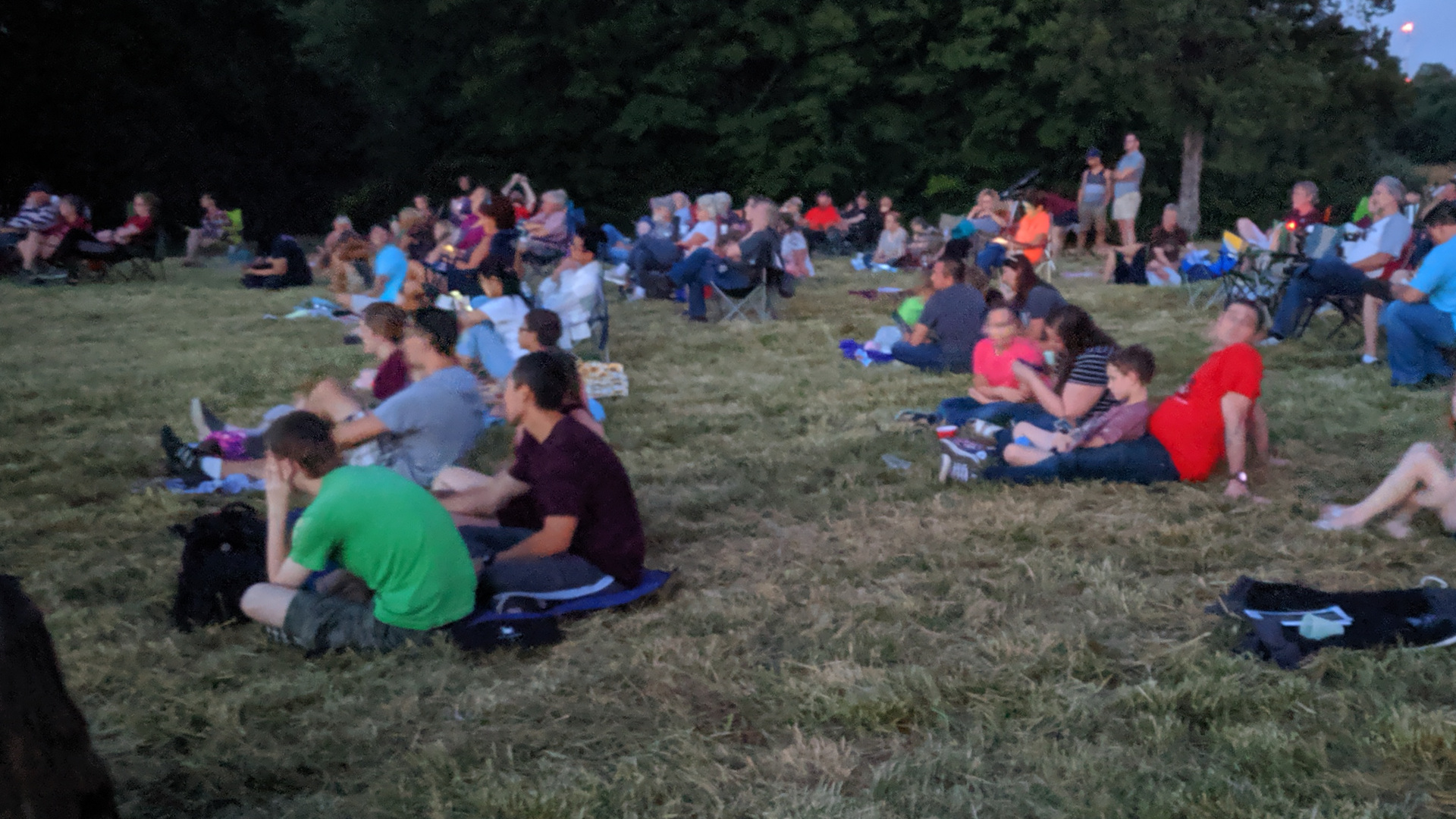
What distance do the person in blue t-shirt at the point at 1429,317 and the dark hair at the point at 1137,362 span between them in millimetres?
3144

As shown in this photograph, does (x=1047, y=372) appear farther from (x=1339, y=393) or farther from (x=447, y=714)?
(x=447, y=714)

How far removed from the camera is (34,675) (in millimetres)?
2057

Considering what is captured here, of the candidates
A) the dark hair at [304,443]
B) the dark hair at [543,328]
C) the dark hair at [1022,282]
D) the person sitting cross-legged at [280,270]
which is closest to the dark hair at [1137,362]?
the dark hair at [1022,282]

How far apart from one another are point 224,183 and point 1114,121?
17.6m

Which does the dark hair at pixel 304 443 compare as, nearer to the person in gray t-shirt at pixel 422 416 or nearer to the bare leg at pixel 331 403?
the person in gray t-shirt at pixel 422 416

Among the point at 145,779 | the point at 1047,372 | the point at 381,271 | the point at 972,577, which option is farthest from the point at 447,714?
the point at 381,271

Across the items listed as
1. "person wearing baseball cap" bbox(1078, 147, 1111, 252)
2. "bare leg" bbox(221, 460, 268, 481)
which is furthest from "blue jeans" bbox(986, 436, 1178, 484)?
"person wearing baseball cap" bbox(1078, 147, 1111, 252)

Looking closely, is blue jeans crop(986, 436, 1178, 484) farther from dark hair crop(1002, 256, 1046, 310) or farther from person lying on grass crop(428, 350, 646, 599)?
dark hair crop(1002, 256, 1046, 310)

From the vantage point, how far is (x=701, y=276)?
11.0m

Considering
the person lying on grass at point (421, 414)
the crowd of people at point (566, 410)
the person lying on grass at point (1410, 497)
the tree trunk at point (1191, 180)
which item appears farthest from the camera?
the tree trunk at point (1191, 180)

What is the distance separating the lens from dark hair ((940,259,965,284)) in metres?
8.51

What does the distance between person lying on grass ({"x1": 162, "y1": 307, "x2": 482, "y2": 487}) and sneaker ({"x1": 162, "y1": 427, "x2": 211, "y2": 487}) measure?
0.83 m

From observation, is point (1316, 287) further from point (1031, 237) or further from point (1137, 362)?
point (1137, 362)

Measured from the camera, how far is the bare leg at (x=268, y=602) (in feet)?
12.1
